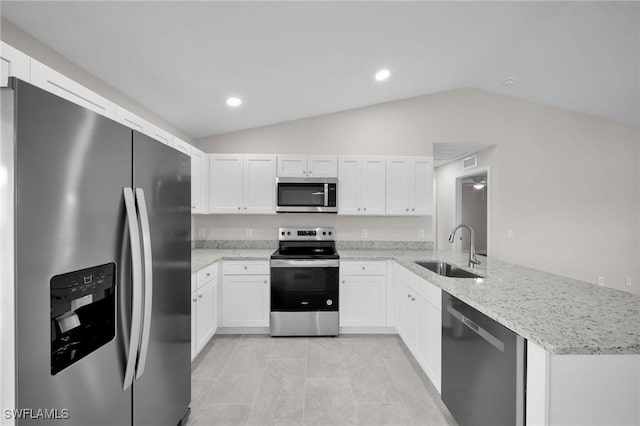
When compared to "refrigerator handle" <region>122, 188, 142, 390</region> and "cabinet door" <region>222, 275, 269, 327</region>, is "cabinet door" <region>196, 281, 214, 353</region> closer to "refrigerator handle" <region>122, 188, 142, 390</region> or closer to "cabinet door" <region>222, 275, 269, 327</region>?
"cabinet door" <region>222, 275, 269, 327</region>

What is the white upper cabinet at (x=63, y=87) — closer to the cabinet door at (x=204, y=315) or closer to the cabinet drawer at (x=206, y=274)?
the cabinet drawer at (x=206, y=274)

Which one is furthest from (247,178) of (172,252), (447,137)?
(447,137)

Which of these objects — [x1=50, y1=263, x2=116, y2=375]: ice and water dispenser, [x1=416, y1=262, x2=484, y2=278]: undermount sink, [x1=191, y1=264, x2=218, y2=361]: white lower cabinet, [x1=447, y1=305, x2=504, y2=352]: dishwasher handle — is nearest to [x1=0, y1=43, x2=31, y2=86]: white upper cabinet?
[x1=50, y1=263, x2=116, y2=375]: ice and water dispenser

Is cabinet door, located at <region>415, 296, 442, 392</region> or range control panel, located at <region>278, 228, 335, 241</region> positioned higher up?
range control panel, located at <region>278, 228, 335, 241</region>

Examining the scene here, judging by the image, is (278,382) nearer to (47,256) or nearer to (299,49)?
(47,256)

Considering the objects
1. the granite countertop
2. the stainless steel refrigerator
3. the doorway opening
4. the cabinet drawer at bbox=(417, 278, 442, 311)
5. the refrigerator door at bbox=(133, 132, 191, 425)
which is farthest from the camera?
the doorway opening

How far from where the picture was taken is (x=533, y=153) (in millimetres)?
3760

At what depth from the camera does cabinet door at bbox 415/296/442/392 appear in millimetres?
2017

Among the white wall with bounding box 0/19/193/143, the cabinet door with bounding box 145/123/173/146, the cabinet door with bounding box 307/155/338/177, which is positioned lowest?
the cabinet door with bounding box 307/155/338/177

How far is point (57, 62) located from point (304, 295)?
273 cm

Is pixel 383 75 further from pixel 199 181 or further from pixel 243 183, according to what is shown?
pixel 199 181

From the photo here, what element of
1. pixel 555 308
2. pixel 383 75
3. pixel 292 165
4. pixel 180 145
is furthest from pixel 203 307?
pixel 383 75

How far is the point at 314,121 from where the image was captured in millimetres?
3766

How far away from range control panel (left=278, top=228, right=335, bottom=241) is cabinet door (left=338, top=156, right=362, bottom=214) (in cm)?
45
